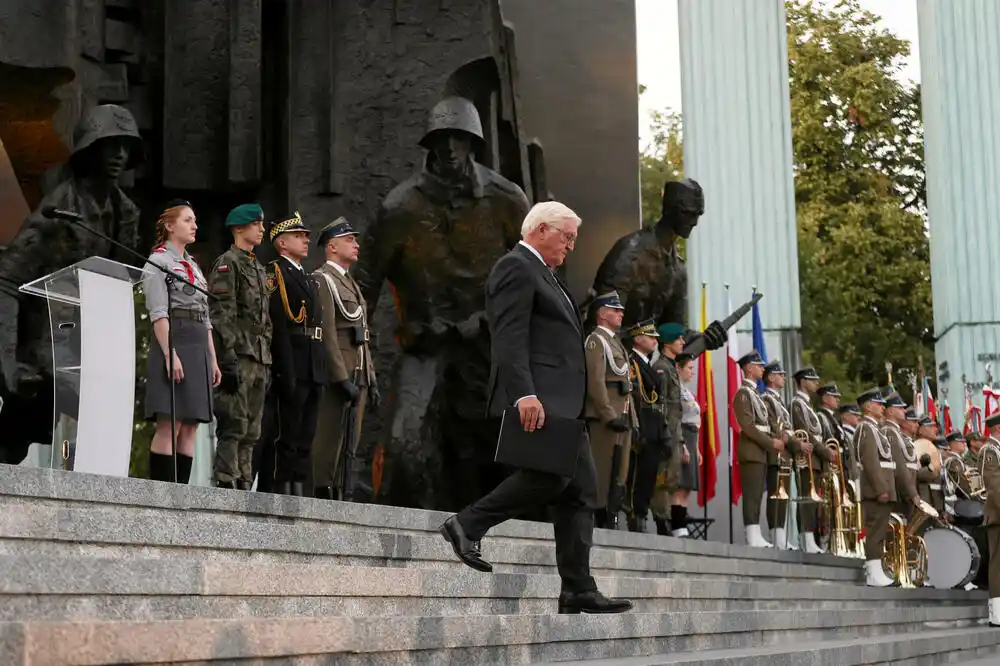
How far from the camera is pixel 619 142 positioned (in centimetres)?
1488

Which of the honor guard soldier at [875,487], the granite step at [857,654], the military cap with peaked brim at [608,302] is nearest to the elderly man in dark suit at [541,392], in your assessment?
the granite step at [857,654]

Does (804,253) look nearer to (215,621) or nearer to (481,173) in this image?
(481,173)

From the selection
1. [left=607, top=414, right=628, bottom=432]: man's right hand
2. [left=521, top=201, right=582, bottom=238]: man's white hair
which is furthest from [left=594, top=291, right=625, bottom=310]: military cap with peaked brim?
[left=521, top=201, right=582, bottom=238]: man's white hair

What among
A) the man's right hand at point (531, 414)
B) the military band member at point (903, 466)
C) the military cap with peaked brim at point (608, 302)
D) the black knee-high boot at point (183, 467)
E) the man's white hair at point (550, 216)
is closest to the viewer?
the man's right hand at point (531, 414)

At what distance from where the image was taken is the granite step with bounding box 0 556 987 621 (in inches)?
170

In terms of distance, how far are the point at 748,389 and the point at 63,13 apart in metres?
7.33

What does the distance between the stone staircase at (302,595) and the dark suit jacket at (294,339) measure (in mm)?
1239

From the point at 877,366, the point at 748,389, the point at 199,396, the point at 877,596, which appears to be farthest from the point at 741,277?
the point at 877,366

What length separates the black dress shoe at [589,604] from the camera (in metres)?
6.23

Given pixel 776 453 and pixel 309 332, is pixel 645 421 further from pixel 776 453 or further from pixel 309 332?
pixel 309 332

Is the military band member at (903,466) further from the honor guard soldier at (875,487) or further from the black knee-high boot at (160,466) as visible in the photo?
the black knee-high boot at (160,466)

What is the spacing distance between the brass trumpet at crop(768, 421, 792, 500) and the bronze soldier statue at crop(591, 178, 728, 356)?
2.14 metres

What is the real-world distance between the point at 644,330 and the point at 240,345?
5.04 meters

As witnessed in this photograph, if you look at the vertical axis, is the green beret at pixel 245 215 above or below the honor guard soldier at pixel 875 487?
above
